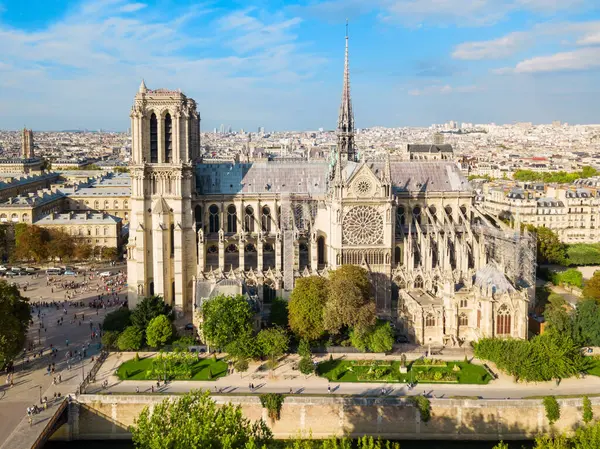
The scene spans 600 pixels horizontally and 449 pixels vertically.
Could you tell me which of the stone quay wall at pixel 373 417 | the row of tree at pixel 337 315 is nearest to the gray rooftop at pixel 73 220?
the row of tree at pixel 337 315

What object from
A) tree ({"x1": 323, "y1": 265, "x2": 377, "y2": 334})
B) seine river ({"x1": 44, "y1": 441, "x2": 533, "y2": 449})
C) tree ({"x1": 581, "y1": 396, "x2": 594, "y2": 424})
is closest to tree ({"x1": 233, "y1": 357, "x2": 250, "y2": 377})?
tree ({"x1": 323, "y1": 265, "x2": 377, "y2": 334})

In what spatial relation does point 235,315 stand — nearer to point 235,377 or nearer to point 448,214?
point 235,377

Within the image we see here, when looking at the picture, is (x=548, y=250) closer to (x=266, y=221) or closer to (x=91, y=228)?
(x=266, y=221)

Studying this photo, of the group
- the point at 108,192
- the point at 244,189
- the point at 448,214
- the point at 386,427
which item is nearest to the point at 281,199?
the point at 244,189

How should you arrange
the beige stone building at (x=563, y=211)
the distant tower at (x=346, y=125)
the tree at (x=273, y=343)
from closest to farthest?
the tree at (x=273, y=343) → the distant tower at (x=346, y=125) → the beige stone building at (x=563, y=211)

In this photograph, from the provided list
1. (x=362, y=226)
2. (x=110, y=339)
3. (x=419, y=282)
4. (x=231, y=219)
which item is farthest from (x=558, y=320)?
(x=110, y=339)

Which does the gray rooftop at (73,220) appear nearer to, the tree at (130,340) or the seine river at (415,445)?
the tree at (130,340)
